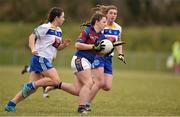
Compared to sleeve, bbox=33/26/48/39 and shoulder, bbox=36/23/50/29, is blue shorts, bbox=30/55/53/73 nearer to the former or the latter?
sleeve, bbox=33/26/48/39

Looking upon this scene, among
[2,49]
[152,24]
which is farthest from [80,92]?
[152,24]

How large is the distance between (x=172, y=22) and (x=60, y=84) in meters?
39.4

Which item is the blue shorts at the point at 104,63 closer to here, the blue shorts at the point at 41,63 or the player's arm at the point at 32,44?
the blue shorts at the point at 41,63

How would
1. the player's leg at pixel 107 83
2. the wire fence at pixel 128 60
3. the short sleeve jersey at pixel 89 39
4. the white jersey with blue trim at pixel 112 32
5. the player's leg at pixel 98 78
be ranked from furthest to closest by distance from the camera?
the wire fence at pixel 128 60
the white jersey with blue trim at pixel 112 32
the player's leg at pixel 107 83
the player's leg at pixel 98 78
the short sleeve jersey at pixel 89 39

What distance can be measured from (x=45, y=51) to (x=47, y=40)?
0.20 meters

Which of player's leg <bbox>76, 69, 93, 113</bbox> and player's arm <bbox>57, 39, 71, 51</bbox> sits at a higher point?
player's arm <bbox>57, 39, 71, 51</bbox>

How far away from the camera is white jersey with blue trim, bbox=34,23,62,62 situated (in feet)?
39.9

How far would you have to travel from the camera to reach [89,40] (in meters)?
12.1

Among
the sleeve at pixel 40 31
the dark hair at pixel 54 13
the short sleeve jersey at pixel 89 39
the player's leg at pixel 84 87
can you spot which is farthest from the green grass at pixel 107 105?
the dark hair at pixel 54 13

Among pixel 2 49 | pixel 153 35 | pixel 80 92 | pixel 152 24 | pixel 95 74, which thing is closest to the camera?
pixel 80 92

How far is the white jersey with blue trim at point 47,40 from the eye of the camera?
1217 centimetres

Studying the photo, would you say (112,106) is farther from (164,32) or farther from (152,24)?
(152,24)

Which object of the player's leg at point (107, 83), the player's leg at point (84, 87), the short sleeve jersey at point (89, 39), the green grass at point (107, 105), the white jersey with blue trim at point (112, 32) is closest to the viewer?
the player's leg at point (84, 87)

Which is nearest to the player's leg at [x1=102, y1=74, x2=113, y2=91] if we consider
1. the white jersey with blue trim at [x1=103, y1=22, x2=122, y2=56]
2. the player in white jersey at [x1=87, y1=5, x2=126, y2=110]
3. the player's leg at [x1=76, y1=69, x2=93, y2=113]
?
the player in white jersey at [x1=87, y1=5, x2=126, y2=110]
